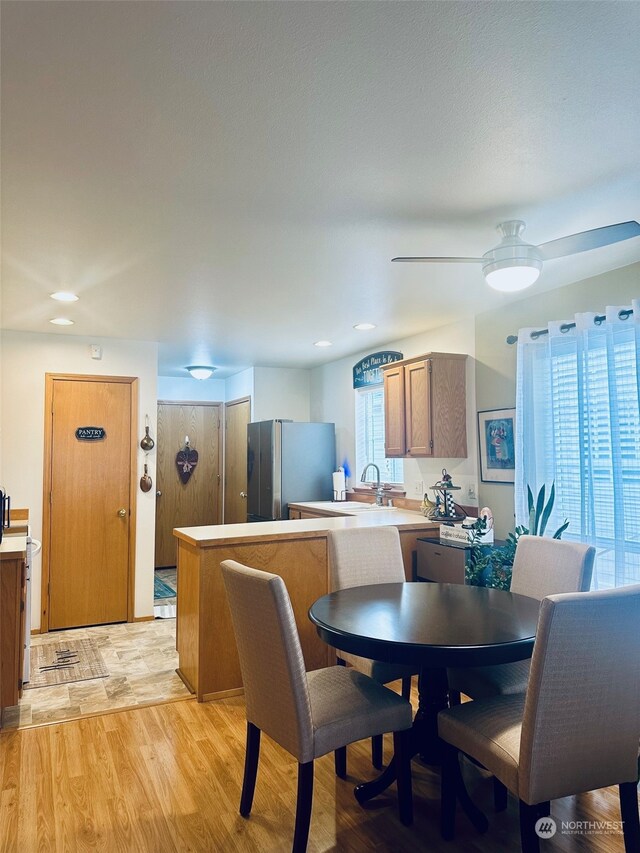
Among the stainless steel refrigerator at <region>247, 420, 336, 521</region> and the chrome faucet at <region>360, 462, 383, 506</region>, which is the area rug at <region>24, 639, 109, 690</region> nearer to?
the stainless steel refrigerator at <region>247, 420, 336, 521</region>

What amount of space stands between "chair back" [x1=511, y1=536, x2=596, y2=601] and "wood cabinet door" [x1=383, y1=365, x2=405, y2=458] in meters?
1.72

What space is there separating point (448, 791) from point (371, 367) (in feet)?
12.8

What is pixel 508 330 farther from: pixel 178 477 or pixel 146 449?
pixel 178 477

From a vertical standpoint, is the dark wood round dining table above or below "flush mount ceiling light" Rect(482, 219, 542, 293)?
below

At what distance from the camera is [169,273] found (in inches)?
124

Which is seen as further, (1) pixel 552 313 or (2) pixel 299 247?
(1) pixel 552 313

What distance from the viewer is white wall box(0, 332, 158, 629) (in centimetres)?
452

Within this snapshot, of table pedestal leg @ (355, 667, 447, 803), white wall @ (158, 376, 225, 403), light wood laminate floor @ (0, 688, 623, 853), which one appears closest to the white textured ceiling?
table pedestal leg @ (355, 667, 447, 803)

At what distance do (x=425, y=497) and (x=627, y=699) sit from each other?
8.73 ft

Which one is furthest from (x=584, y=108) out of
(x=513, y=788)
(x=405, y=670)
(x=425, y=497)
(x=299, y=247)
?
(x=425, y=497)

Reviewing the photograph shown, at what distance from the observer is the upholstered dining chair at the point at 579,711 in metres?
1.62

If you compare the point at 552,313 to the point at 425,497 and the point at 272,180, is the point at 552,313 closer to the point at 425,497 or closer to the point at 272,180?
the point at 425,497

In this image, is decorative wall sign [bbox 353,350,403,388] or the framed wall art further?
decorative wall sign [bbox 353,350,403,388]

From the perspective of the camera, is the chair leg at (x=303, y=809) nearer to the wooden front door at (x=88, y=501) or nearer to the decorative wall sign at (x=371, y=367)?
the wooden front door at (x=88, y=501)
